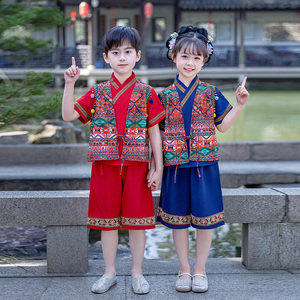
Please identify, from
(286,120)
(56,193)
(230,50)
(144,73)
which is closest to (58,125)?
(56,193)

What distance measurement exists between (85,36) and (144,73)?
5489mm

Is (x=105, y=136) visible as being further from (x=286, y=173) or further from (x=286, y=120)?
(x=286, y=120)

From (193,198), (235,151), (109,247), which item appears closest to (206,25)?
(235,151)

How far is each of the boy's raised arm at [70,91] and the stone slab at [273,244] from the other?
1441 millimetres

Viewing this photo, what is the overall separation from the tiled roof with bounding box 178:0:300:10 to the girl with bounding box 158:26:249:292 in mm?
20010

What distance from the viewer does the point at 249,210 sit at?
3.53 metres

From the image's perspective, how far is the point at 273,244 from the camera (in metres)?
3.56

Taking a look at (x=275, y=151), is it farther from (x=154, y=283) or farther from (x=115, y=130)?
(x=115, y=130)

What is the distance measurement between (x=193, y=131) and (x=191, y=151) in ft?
0.41

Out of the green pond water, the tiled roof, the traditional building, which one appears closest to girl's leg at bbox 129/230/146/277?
the green pond water

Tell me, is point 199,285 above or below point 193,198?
below

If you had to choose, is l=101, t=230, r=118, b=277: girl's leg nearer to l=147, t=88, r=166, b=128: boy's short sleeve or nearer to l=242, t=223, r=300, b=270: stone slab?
l=147, t=88, r=166, b=128: boy's short sleeve

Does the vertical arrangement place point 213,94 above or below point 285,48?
below

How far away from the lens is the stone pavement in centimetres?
311
